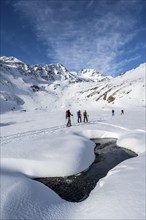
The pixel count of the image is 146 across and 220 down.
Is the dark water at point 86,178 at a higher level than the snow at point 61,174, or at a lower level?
lower

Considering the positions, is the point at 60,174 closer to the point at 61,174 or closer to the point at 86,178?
the point at 61,174

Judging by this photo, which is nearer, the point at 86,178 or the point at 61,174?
the point at 86,178

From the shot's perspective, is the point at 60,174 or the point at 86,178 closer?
the point at 86,178

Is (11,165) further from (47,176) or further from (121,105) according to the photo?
(121,105)

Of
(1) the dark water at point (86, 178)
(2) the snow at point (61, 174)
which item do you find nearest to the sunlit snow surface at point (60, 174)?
(2) the snow at point (61, 174)

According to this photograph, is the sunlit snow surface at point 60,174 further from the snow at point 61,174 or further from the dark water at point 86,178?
the dark water at point 86,178

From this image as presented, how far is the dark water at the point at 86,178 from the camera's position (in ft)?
36.4

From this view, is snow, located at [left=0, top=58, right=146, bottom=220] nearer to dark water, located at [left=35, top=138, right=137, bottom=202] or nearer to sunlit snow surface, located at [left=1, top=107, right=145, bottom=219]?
sunlit snow surface, located at [left=1, top=107, right=145, bottom=219]

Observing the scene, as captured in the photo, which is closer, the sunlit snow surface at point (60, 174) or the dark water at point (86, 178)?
the sunlit snow surface at point (60, 174)

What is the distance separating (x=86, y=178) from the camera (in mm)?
12984

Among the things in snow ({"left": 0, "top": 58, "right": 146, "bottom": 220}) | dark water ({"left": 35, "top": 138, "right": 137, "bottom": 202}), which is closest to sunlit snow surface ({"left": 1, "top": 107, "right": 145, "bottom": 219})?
snow ({"left": 0, "top": 58, "right": 146, "bottom": 220})

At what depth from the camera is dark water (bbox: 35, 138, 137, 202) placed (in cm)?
1109

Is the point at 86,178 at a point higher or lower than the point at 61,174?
lower

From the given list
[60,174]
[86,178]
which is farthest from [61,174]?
[86,178]
